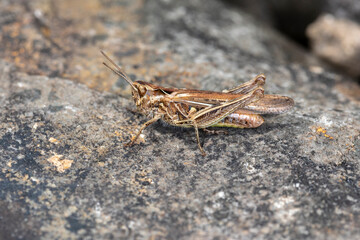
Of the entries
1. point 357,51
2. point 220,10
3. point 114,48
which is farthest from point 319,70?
point 114,48

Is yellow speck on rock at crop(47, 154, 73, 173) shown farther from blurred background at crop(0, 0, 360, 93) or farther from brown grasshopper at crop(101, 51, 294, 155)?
blurred background at crop(0, 0, 360, 93)

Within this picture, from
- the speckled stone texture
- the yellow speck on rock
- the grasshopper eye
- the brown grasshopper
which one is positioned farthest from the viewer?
the grasshopper eye

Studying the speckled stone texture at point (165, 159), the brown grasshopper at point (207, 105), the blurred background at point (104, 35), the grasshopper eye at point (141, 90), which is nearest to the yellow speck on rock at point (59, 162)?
the speckled stone texture at point (165, 159)

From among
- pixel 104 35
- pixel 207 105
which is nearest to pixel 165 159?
pixel 207 105

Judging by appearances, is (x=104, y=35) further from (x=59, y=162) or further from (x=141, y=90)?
(x=59, y=162)

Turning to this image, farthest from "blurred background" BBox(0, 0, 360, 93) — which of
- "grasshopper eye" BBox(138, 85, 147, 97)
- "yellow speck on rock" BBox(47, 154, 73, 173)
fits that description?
"yellow speck on rock" BBox(47, 154, 73, 173)

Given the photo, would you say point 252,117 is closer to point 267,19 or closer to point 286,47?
point 286,47
